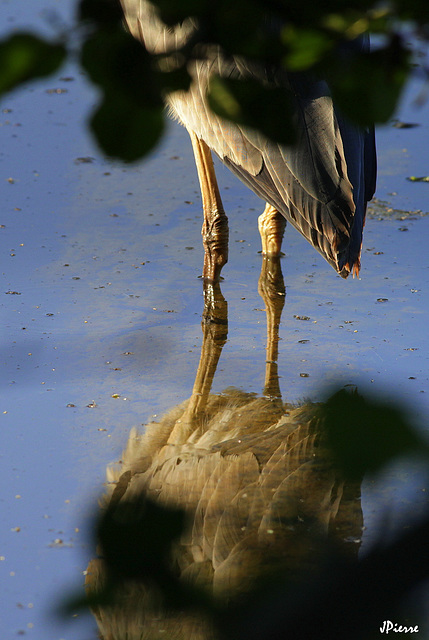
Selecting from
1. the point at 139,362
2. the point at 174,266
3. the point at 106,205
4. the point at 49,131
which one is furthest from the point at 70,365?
the point at 49,131

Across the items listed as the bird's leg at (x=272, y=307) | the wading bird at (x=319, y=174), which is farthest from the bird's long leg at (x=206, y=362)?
the wading bird at (x=319, y=174)

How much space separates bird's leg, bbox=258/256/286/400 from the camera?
3494 mm

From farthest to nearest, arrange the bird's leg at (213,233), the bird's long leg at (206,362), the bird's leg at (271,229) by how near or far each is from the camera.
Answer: the bird's leg at (271,229) → the bird's leg at (213,233) → the bird's long leg at (206,362)

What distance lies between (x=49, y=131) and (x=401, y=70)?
551 centimetres

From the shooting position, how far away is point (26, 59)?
0.67 meters

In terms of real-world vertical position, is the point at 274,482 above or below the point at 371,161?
below

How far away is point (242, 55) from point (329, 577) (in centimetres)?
42

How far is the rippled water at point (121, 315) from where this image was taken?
283cm

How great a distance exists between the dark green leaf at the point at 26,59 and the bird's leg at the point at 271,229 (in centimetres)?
361

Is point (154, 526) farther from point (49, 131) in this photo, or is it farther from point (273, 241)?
point (49, 131)

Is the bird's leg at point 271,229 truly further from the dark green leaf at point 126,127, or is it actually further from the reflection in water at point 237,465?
the dark green leaf at point 126,127

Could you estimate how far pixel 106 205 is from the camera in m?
5.05

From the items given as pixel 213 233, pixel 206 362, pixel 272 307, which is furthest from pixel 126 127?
pixel 213 233

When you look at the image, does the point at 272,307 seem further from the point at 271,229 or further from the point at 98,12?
the point at 98,12
